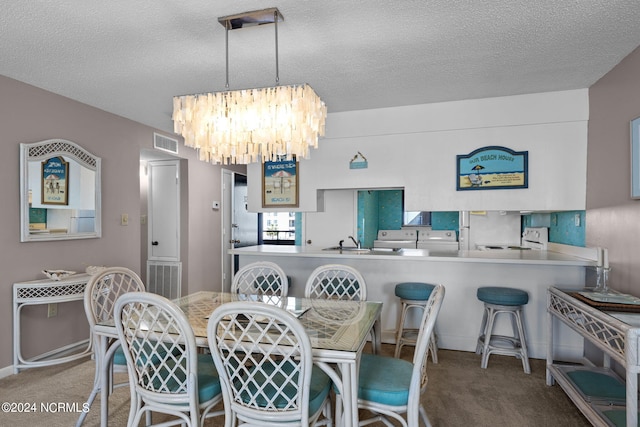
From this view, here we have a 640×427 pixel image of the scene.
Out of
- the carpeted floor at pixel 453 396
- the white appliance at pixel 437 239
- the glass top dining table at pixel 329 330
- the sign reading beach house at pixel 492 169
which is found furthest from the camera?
the white appliance at pixel 437 239

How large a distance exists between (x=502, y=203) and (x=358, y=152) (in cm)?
147

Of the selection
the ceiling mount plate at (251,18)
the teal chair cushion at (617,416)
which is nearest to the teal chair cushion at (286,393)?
the teal chair cushion at (617,416)

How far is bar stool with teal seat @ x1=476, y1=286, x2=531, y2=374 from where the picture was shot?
9.48 feet

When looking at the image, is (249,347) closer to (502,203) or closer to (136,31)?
(136,31)

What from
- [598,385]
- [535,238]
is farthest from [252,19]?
[535,238]

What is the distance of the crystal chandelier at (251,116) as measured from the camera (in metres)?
2.00

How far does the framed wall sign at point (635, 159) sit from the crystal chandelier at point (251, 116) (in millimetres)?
1984

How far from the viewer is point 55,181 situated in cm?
316

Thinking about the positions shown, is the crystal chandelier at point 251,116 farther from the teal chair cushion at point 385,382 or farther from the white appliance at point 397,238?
the white appliance at point 397,238

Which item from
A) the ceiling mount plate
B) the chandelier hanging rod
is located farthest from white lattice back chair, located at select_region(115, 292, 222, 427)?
the ceiling mount plate

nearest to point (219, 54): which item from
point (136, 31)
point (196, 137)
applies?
point (136, 31)

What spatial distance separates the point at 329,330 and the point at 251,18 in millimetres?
1731

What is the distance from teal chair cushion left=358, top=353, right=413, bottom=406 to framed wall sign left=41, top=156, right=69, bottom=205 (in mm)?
2947

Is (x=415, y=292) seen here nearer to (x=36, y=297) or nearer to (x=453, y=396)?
(x=453, y=396)
